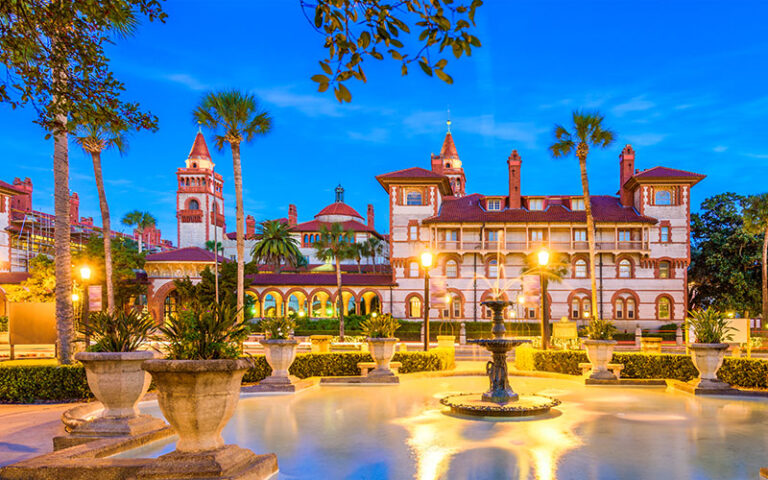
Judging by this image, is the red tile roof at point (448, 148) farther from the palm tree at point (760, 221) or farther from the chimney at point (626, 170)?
the palm tree at point (760, 221)

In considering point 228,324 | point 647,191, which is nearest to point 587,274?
point 647,191

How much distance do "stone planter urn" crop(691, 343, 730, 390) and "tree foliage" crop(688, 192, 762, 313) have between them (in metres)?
38.2

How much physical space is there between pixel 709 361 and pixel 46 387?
1649cm

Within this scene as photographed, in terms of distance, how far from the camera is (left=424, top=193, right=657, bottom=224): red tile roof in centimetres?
4875

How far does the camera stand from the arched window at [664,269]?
4856 cm

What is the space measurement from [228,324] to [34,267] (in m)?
43.9

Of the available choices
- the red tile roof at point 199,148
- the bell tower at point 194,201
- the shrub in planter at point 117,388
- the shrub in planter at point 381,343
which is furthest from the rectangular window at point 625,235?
the red tile roof at point 199,148

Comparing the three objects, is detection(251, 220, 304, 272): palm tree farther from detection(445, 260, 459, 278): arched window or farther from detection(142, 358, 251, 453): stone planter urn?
detection(142, 358, 251, 453): stone planter urn

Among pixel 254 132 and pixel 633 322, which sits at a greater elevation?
pixel 254 132

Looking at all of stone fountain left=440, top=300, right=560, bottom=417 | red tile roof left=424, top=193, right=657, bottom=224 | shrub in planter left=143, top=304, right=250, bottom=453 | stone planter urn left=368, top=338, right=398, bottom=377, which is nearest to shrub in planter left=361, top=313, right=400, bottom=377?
stone planter urn left=368, top=338, right=398, bottom=377

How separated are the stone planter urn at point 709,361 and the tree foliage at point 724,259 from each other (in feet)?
125

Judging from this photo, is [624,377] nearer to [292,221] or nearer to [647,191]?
[647,191]

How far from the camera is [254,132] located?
2741cm

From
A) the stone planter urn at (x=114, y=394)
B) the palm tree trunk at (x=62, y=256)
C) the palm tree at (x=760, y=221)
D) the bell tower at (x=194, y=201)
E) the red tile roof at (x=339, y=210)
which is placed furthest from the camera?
the red tile roof at (x=339, y=210)
